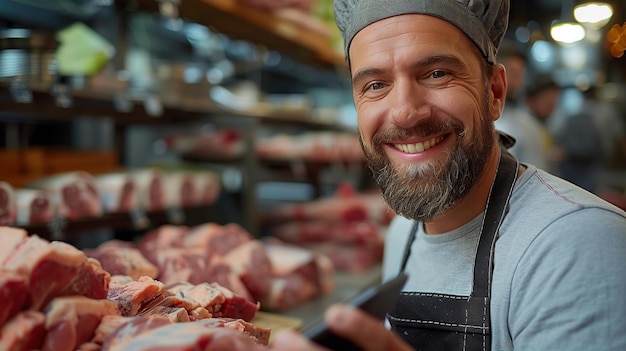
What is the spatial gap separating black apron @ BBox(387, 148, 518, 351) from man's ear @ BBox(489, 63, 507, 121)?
162 millimetres

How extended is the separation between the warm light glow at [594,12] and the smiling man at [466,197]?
23.3ft

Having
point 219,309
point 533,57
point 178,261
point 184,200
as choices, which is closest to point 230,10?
point 184,200

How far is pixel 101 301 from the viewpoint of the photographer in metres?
0.99

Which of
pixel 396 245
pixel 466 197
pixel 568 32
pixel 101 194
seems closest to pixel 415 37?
pixel 466 197

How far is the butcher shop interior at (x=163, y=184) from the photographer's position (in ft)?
3.20

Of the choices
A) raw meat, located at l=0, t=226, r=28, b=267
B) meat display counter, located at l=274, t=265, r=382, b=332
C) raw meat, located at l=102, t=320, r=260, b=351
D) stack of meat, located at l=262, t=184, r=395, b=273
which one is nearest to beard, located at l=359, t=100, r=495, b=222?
raw meat, located at l=102, t=320, r=260, b=351

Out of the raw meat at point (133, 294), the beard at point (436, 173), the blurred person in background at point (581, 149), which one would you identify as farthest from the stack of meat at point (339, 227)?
the blurred person in background at point (581, 149)

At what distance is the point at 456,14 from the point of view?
1.48 meters

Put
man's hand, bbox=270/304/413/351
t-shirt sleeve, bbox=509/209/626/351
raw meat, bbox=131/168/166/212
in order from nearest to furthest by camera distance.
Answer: man's hand, bbox=270/304/413/351 < t-shirt sleeve, bbox=509/209/626/351 < raw meat, bbox=131/168/166/212

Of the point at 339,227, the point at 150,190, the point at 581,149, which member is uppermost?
the point at 581,149

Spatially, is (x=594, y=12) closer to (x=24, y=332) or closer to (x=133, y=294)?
(x=133, y=294)

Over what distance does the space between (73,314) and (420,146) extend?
0.93 m

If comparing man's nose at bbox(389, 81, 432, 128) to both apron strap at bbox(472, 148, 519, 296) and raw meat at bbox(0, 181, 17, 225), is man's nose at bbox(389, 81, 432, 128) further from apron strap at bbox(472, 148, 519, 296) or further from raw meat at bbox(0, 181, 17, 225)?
raw meat at bbox(0, 181, 17, 225)

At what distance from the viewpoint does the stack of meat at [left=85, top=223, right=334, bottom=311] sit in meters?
2.10
